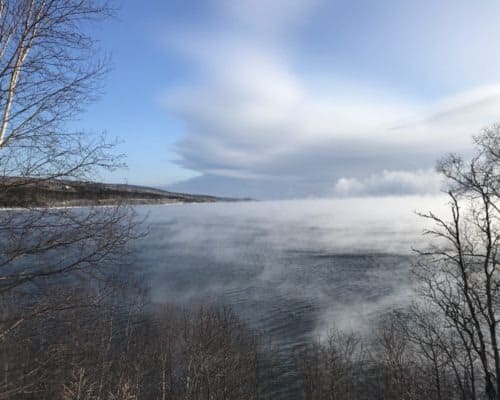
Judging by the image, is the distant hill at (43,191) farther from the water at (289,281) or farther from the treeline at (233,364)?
the water at (289,281)

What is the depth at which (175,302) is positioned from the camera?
47594 mm

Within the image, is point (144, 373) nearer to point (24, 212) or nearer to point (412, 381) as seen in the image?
point (412, 381)

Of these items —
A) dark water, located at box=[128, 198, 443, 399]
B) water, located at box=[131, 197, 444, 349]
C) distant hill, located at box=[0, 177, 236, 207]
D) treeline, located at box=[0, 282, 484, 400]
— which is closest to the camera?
distant hill, located at box=[0, 177, 236, 207]

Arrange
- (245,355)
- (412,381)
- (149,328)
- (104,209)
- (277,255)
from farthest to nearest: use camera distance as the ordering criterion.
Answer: (277,255), (149,328), (245,355), (412,381), (104,209)

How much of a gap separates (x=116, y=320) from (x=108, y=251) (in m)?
36.6

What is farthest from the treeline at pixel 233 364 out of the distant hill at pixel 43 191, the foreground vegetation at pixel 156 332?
the distant hill at pixel 43 191

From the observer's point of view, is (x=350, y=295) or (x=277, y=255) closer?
(x=350, y=295)

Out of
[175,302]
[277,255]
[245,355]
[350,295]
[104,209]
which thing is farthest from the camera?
[277,255]

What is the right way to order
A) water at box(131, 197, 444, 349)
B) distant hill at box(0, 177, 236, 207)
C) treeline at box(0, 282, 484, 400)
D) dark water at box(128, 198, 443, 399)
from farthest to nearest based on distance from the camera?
water at box(131, 197, 444, 349) → dark water at box(128, 198, 443, 399) → treeline at box(0, 282, 484, 400) → distant hill at box(0, 177, 236, 207)

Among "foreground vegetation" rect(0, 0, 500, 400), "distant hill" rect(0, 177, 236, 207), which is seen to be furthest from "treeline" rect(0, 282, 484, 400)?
"distant hill" rect(0, 177, 236, 207)

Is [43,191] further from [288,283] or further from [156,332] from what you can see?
[288,283]

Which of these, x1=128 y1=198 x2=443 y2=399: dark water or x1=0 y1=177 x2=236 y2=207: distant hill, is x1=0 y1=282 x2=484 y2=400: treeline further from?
x1=0 y1=177 x2=236 y2=207: distant hill

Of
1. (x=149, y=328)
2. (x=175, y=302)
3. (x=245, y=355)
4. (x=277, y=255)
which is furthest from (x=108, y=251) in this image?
(x=277, y=255)

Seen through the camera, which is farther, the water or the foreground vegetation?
the water
